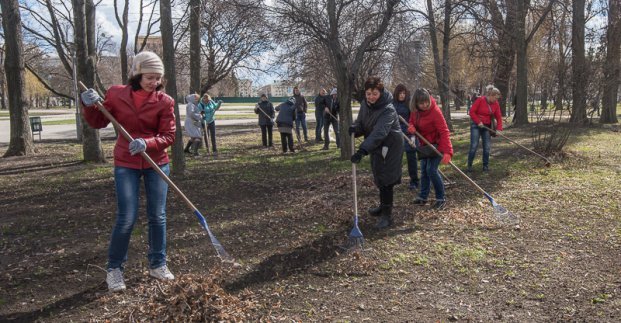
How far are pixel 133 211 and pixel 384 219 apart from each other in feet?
10.0

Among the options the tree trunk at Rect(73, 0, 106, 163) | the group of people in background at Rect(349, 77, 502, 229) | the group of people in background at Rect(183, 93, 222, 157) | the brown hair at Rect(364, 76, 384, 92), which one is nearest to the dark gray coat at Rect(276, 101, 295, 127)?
the group of people in background at Rect(183, 93, 222, 157)

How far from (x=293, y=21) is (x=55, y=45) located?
11412 mm

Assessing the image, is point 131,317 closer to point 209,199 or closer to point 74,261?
point 74,261

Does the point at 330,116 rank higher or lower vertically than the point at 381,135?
higher

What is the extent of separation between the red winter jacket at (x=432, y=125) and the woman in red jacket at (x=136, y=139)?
371cm

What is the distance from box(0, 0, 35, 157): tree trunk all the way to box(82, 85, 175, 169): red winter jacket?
34.8 ft

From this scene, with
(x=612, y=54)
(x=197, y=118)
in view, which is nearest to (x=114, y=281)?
(x=197, y=118)

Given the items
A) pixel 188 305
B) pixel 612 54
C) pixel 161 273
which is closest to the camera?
pixel 188 305

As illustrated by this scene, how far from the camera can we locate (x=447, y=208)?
22.2 feet

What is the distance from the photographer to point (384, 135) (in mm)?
5340

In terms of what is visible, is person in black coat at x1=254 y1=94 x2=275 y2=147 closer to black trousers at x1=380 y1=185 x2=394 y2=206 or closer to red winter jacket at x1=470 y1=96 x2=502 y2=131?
red winter jacket at x1=470 y1=96 x2=502 y2=131

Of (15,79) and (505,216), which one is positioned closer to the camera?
(505,216)

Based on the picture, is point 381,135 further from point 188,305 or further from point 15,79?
point 15,79

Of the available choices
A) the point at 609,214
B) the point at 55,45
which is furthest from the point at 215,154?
the point at 609,214
